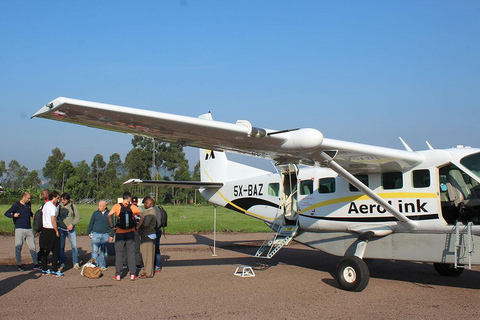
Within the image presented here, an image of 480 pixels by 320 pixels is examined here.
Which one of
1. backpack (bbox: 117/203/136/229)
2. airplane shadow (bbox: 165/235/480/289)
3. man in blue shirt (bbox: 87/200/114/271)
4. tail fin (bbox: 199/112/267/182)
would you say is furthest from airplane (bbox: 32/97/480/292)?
man in blue shirt (bbox: 87/200/114/271)

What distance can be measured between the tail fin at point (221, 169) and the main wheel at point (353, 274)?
509 centimetres

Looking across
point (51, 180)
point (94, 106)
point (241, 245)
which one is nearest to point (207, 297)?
point (94, 106)

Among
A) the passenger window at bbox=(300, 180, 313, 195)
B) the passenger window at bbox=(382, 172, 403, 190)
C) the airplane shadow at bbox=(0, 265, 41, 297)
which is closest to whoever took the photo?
the airplane shadow at bbox=(0, 265, 41, 297)

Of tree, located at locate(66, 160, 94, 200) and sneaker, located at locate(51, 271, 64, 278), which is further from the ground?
tree, located at locate(66, 160, 94, 200)

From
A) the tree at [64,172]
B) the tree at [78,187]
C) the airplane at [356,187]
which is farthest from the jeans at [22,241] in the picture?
the tree at [64,172]

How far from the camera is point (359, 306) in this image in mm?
7223

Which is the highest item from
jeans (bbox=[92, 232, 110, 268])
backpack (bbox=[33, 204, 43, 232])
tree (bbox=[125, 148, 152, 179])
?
tree (bbox=[125, 148, 152, 179])

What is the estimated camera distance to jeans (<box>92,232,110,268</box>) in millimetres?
10188

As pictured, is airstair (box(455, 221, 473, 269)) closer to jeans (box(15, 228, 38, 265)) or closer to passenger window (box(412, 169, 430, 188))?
passenger window (box(412, 169, 430, 188))

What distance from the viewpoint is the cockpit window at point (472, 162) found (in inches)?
320

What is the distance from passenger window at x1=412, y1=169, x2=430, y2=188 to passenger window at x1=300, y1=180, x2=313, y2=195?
266 cm

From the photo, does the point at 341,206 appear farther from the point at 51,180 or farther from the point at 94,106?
the point at 51,180

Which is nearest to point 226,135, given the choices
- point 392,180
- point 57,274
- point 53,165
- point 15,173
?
point 392,180

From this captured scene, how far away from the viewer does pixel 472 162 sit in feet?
26.9
